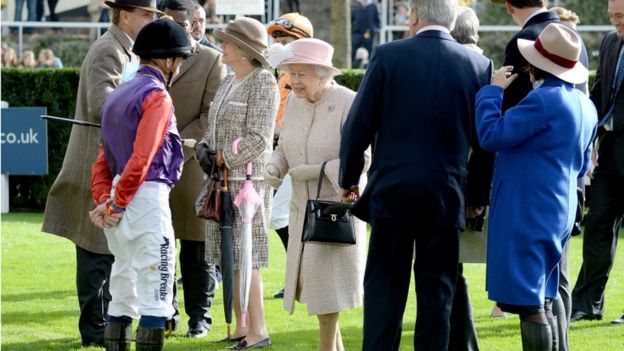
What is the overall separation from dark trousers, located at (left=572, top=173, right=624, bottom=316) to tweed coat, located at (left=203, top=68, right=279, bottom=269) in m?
2.67

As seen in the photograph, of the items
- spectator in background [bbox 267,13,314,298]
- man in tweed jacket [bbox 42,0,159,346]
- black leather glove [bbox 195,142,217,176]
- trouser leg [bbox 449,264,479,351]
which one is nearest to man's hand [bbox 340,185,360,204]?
trouser leg [bbox 449,264,479,351]

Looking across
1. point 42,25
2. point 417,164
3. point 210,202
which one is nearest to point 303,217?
point 210,202

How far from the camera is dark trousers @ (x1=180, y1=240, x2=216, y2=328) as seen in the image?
9.06 m

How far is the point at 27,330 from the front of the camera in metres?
9.23

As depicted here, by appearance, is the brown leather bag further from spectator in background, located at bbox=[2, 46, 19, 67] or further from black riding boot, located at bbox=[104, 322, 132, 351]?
spectator in background, located at bbox=[2, 46, 19, 67]

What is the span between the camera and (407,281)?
22.3 feet

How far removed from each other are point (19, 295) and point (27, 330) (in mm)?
1617

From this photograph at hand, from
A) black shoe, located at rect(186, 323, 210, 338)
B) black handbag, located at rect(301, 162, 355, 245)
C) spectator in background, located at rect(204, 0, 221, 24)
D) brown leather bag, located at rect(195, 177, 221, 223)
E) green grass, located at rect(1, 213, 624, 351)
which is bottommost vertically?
green grass, located at rect(1, 213, 624, 351)

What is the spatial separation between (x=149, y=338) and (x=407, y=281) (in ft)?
4.69

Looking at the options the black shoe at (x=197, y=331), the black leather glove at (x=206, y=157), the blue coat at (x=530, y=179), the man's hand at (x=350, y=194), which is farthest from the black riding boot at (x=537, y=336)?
the black shoe at (x=197, y=331)

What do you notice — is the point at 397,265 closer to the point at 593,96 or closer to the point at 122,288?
the point at 122,288

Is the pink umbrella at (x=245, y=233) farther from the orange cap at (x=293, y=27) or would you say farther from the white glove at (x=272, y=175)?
the orange cap at (x=293, y=27)

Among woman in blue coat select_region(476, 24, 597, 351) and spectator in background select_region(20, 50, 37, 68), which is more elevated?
woman in blue coat select_region(476, 24, 597, 351)

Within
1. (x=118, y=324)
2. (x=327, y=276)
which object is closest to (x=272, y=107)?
(x=327, y=276)
